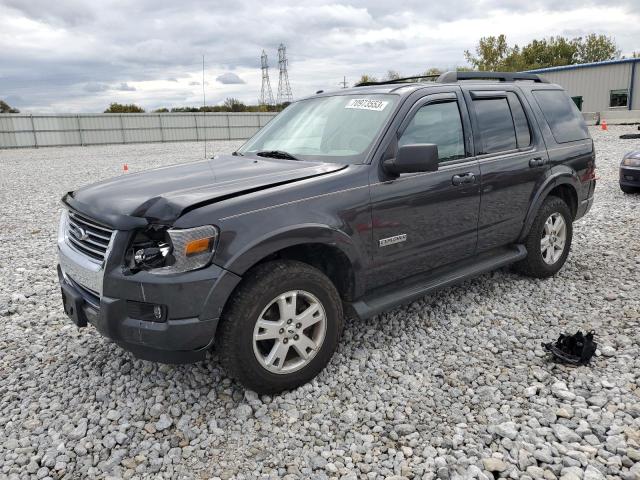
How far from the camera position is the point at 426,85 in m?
3.96

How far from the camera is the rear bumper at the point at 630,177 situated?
8.70 meters

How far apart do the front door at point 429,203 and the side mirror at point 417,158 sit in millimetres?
179

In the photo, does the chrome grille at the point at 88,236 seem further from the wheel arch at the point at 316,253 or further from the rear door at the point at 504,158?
the rear door at the point at 504,158

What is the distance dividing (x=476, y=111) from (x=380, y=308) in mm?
1947

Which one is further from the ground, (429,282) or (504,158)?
(504,158)

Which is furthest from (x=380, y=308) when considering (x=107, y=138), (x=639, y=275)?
(x=107, y=138)

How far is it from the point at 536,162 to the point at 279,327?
3.00 meters

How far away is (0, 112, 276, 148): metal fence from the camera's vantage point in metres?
30.3

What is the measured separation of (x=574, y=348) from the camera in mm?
3461

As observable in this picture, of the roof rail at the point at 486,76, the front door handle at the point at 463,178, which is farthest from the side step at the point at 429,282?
the roof rail at the point at 486,76

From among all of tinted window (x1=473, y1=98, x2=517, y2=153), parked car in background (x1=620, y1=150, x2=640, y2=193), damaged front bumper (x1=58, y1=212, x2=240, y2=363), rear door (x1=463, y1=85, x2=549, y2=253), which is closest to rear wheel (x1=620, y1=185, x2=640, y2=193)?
parked car in background (x1=620, y1=150, x2=640, y2=193)

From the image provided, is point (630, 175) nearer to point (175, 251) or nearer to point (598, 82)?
point (175, 251)

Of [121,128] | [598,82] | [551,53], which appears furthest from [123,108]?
[551,53]

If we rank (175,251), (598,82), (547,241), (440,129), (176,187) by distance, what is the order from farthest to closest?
(598,82) < (547,241) < (440,129) < (176,187) < (175,251)
